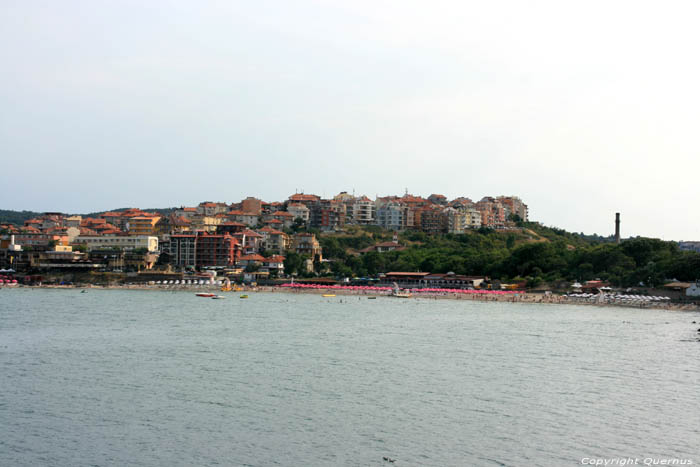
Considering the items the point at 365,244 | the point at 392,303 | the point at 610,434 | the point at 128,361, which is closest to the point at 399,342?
the point at 128,361

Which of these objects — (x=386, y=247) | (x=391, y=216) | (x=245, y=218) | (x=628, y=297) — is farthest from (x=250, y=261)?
(x=628, y=297)

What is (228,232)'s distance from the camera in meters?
118

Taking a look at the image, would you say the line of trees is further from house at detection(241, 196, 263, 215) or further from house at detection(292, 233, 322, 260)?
house at detection(241, 196, 263, 215)

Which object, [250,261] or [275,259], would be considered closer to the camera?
[275,259]

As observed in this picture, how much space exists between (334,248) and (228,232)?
17.4 meters

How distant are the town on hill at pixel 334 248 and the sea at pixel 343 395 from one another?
41.0 m

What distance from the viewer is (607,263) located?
86.4 meters

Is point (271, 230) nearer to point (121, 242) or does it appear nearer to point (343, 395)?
point (121, 242)

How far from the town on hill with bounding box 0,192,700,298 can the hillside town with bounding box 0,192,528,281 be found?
0.18 meters

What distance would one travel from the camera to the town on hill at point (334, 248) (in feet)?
286

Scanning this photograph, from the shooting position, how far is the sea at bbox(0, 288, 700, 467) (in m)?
18.5

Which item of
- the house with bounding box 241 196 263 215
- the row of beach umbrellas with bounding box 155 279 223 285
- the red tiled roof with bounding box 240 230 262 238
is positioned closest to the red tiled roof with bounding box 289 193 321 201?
the house with bounding box 241 196 263 215

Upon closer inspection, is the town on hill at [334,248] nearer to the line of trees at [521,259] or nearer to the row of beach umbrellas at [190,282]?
the line of trees at [521,259]

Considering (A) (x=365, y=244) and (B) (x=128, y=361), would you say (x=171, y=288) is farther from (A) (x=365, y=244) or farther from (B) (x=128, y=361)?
(B) (x=128, y=361)
